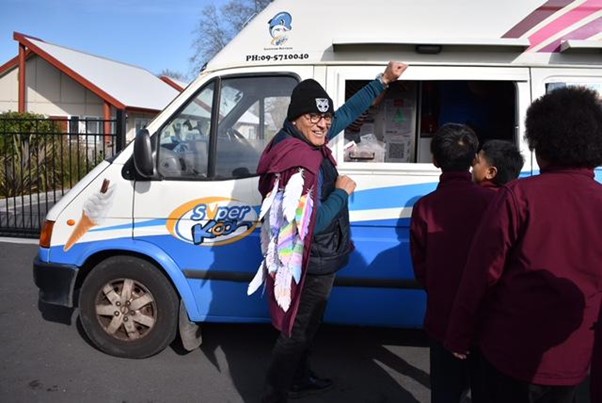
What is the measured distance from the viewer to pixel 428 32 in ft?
12.1

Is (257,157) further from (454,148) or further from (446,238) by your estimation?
(446,238)

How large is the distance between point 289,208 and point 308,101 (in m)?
0.61

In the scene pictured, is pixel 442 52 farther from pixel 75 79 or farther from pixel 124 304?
pixel 75 79

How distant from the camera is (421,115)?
429 centimetres

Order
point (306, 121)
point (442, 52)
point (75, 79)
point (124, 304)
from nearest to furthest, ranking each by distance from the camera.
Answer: point (306, 121), point (442, 52), point (124, 304), point (75, 79)

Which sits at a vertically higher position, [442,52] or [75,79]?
[75,79]

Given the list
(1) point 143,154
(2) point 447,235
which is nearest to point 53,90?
(1) point 143,154

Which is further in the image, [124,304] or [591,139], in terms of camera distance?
[124,304]

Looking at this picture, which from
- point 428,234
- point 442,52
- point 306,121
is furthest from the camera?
point 442,52

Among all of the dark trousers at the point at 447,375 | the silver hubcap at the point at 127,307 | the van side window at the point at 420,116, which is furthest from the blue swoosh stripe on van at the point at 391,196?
the silver hubcap at the point at 127,307

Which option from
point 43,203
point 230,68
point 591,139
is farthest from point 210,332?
point 43,203

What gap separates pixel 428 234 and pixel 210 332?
282 centimetres

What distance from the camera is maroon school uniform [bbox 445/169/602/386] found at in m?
1.84

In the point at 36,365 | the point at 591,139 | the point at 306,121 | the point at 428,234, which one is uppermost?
the point at 306,121
